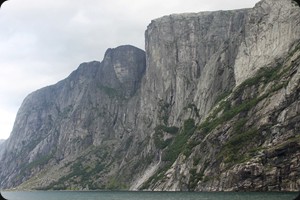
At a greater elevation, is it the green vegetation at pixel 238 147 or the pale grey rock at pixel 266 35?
the pale grey rock at pixel 266 35

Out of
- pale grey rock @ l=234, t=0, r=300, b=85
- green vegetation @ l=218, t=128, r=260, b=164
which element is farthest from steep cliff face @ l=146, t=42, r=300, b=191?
pale grey rock @ l=234, t=0, r=300, b=85

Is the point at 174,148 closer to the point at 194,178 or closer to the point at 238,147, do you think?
the point at 194,178

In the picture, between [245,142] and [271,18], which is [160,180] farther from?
[271,18]

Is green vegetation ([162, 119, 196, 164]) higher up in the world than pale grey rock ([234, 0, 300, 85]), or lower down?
lower down

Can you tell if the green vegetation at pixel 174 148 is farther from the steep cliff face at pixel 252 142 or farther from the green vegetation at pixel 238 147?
the green vegetation at pixel 238 147

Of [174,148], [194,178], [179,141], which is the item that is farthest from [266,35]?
[194,178]

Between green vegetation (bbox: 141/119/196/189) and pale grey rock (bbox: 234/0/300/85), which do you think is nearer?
pale grey rock (bbox: 234/0/300/85)

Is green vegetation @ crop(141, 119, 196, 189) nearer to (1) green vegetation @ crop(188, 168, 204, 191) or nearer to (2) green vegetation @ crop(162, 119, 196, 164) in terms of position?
(2) green vegetation @ crop(162, 119, 196, 164)

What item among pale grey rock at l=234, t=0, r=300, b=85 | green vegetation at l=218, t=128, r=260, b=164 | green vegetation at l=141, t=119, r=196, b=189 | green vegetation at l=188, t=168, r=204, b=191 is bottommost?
green vegetation at l=141, t=119, r=196, b=189

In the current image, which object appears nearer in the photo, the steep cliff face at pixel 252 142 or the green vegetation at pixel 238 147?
the steep cliff face at pixel 252 142

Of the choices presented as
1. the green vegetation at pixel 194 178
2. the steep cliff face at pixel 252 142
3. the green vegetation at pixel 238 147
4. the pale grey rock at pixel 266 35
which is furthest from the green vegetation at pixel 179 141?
the green vegetation at pixel 238 147

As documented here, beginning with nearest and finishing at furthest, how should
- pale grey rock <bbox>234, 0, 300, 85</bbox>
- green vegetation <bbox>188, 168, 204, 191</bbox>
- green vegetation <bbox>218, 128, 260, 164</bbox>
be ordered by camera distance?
1. green vegetation <bbox>218, 128, 260, 164</bbox>
2. green vegetation <bbox>188, 168, 204, 191</bbox>
3. pale grey rock <bbox>234, 0, 300, 85</bbox>
